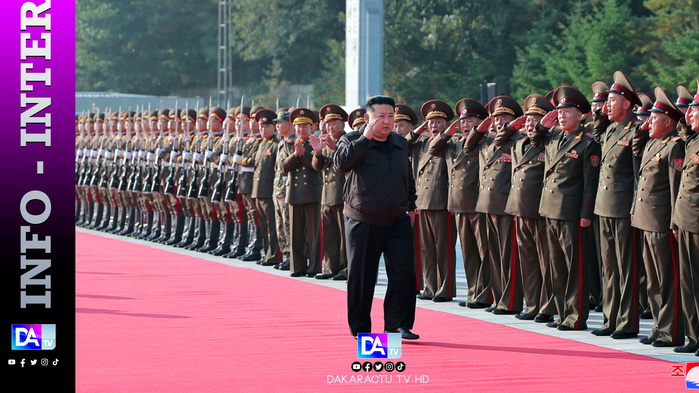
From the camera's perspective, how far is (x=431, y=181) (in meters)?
11.0

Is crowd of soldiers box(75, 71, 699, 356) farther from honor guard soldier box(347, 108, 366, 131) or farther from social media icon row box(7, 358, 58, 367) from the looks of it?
social media icon row box(7, 358, 58, 367)

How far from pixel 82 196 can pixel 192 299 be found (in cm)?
1225

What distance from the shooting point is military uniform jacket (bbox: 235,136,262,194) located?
48.8ft

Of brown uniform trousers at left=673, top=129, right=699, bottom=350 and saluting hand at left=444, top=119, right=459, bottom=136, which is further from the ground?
saluting hand at left=444, top=119, right=459, bottom=136

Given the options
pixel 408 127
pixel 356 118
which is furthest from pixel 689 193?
pixel 356 118

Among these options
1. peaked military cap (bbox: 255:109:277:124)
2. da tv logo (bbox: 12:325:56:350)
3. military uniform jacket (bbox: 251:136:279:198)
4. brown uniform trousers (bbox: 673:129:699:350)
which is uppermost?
peaked military cap (bbox: 255:109:277:124)

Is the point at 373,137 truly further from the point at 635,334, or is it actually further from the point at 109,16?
the point at 109,16

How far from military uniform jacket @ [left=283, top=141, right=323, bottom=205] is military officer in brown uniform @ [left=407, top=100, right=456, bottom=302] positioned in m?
2.23

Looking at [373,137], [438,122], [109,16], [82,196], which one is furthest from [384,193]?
[109,16]

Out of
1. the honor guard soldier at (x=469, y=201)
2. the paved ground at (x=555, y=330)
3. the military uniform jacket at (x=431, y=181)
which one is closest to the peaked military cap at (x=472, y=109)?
the honor guard soldier at (x=469, y=201)

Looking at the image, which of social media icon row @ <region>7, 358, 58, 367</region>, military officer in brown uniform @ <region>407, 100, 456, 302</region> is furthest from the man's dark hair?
social media icon row @ <region>7, 358, 58, 367</region>

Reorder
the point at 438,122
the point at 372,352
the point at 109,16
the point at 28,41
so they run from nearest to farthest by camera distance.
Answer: the point at 28,41
the point at 372,352
the point at 438,122
the point at 109,16

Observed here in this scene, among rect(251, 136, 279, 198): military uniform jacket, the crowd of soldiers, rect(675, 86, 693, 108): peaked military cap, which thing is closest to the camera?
the crowd of soldiers

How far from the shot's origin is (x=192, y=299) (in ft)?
36.6
